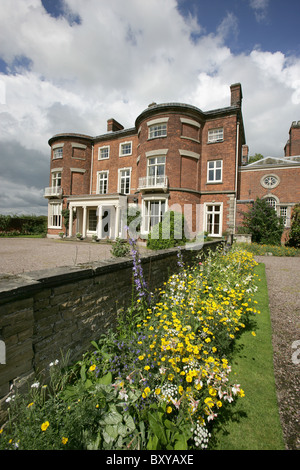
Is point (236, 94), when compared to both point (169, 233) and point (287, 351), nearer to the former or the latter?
point (169, 233)

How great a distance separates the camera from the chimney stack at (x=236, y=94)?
17283mm

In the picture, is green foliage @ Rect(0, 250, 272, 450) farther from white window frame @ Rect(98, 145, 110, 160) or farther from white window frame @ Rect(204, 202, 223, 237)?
white window frame @ Rect(98, 145, 110, 160)

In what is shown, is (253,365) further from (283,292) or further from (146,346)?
(283,292)

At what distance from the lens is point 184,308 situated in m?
3.62

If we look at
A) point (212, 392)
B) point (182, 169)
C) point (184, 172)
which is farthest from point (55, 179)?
point (212, 392)

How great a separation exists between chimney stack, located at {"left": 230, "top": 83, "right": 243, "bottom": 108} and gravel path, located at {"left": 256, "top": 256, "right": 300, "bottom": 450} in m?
16.3

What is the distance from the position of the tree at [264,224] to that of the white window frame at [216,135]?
5.96m

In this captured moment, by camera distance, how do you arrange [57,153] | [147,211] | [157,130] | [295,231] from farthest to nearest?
1. [57,153]
2. [147,211]
3. [157,130]
4. [295,231]

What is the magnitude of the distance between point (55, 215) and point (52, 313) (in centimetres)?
2304

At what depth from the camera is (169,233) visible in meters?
11.7

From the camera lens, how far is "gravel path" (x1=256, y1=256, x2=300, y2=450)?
7.18 feet

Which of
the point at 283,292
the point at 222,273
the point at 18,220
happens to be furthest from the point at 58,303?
the point at 18,220

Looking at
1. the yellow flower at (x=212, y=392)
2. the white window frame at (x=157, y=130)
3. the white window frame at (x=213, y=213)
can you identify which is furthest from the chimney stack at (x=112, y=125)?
the yellow flower at (x=212, y=392)

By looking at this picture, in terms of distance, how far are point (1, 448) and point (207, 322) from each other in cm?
259
